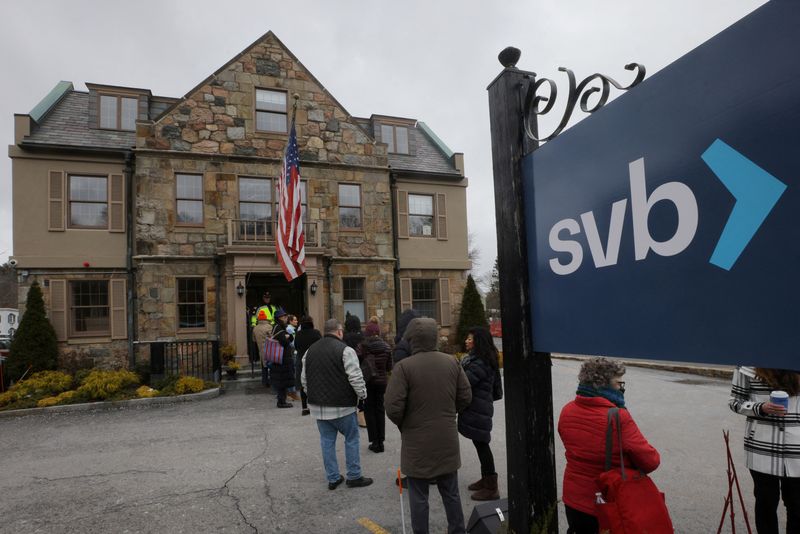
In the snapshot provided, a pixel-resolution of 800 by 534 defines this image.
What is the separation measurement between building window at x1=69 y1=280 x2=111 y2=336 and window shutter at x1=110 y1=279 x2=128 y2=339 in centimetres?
25

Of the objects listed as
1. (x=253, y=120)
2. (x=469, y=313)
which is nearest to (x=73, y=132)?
(x=253, y=120)

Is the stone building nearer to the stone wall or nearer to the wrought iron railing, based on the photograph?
the stone wall

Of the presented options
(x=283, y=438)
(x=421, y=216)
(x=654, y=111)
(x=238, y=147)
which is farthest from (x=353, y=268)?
(x=654, y=111)

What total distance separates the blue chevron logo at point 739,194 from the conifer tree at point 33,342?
13.8 m

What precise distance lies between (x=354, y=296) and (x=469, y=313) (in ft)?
12.9

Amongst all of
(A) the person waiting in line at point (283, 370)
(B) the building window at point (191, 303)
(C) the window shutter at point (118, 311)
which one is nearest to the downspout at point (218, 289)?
(B) the building window at point (191, 303)

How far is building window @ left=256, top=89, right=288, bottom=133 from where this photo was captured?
44.9ft

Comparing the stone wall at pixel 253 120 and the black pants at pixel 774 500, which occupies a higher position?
the stone wall at pixel 253 120

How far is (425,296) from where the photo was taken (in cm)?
1595

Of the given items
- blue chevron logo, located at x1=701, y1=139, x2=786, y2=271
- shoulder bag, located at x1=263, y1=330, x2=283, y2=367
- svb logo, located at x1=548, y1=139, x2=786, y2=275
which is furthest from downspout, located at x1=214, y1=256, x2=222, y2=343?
blue chevron logo, located at x1=701, y1=139, x2=786, y2=271

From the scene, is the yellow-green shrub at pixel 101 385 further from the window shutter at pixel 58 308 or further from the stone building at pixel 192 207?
the window shutter at pixel 58 308

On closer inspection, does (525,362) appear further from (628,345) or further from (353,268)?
(353,268)

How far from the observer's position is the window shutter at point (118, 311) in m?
12.4

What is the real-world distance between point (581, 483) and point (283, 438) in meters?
4.89
